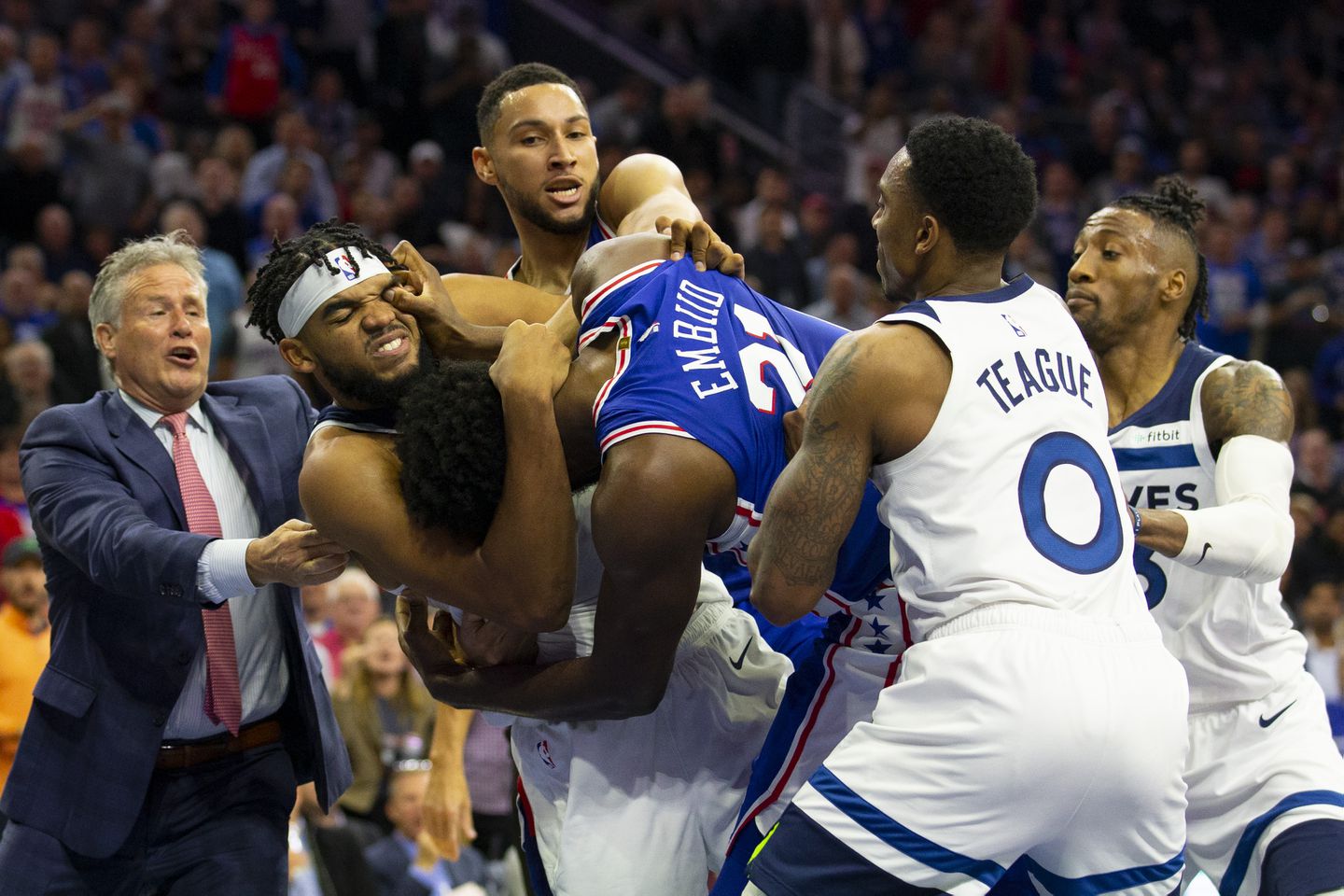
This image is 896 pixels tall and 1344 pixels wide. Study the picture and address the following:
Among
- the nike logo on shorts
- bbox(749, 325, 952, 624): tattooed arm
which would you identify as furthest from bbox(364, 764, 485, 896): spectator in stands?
bbox(749, 325, 952, 624): tattooed arm

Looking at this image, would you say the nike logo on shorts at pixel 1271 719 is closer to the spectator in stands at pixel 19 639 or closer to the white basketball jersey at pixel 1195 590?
the white basketball jersey at pixel 1195 590

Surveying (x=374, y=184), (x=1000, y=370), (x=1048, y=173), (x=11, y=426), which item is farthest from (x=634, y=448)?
(x=1048, y=173)

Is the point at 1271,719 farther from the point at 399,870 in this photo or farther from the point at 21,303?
the point at 21,303

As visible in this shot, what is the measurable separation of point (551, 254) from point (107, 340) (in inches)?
56.0

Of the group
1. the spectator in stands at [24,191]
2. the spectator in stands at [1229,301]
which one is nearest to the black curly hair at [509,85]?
the spectator in stands at [24,191]

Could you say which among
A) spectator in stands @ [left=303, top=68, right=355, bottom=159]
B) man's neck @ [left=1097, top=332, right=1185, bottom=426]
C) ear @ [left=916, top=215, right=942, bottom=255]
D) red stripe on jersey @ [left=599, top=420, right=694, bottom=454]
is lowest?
man's neck @ [left=1097, top=332, right=1185, bottom=426]

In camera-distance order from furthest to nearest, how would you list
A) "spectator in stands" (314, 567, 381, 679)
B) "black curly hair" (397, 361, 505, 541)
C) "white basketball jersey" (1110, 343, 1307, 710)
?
"spectator in stands" (314, 567, 381, 679)
"white basketball jersey" (1110, 343, 1307, 710)
"black curly hair" (397, 361, 505, 541)

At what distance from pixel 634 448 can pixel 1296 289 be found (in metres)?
9.92

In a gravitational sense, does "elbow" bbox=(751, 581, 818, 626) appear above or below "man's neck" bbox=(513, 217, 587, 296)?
below

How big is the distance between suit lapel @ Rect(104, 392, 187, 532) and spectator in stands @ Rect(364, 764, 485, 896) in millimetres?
2915

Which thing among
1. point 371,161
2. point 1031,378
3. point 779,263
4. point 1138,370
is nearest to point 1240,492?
point 1138,370

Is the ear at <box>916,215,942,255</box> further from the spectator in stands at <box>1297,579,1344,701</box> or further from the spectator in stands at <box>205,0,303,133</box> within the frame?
the spectator in stands at <box>205,0,303,133</box>

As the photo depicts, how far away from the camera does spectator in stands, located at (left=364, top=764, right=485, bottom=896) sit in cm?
683

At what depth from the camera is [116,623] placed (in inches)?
157
